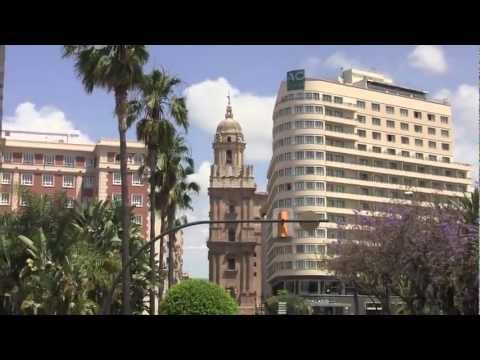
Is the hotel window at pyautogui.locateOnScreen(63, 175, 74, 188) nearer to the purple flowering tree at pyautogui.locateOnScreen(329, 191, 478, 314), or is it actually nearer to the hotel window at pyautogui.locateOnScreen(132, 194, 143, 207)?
the hotel window at pyautogui.locateOnScreen(132, 194, 143, 207)

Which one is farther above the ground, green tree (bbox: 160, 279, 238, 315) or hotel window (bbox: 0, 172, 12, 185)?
hotel window (bbox: 0, 172, 12, 185)

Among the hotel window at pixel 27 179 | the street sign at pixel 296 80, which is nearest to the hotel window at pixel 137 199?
the hotel window at pixel 27 179

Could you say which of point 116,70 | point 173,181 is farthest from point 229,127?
point 116,70

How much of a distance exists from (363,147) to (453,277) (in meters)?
64.2

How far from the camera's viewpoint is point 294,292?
92.6m

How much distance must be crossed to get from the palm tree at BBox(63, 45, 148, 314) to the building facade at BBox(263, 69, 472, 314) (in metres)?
61.5

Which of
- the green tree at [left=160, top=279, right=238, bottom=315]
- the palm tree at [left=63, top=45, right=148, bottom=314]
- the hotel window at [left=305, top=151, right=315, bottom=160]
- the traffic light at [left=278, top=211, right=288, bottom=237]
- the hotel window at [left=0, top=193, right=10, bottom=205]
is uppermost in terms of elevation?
the hotel window at [left=305, top=151, right=315, bottom=160]

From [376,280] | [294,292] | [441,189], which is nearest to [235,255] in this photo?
[294,292]

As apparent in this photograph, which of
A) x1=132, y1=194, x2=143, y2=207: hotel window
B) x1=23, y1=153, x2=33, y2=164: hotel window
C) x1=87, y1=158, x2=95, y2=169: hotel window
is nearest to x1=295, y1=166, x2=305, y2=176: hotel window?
x1=132, y1=194, x2=143, y2=207: hotel window

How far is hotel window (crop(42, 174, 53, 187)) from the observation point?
9906 cm

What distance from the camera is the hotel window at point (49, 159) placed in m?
98.6

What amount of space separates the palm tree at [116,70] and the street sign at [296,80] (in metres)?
67.3

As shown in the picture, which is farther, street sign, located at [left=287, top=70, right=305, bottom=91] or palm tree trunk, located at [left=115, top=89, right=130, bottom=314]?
street sign, located at [left=287, top=70, right=305, bottom=91]

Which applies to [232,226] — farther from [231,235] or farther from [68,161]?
[68,161]
